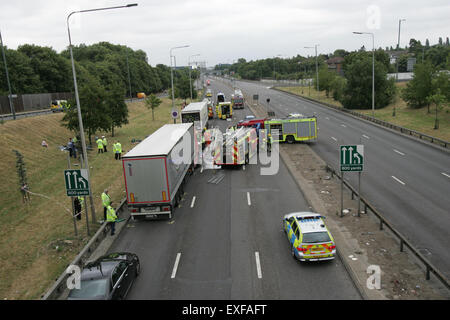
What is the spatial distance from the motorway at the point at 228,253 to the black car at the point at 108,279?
60cm

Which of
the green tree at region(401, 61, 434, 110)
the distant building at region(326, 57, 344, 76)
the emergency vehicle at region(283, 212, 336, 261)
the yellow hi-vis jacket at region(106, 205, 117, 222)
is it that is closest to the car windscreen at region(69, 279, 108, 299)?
the yellow hi-vis jacket at region(106, 205, 117, 222)

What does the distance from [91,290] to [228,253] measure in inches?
225

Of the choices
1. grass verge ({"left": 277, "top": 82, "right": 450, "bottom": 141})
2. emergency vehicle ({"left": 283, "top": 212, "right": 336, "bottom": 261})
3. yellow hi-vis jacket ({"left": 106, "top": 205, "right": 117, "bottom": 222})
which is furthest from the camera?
grass verge ({"left": 277, "top": 82, "right": 450, "bottom": 141})

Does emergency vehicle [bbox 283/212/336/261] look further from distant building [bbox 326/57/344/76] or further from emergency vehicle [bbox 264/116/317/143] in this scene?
distant building [bbox 326/57/344/76]

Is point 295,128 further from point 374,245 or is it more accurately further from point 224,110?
point 374,245

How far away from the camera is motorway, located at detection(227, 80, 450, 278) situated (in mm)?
16094

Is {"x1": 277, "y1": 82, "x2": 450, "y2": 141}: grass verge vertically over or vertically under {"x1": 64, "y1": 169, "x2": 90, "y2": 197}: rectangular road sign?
under

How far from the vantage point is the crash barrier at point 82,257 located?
1210 cm

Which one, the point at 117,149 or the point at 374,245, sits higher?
the point at 117,149

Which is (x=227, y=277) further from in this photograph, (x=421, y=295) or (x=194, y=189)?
(x=194, y=189)

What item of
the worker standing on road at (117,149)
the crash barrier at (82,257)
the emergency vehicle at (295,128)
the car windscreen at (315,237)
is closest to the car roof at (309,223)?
the car windscreen at (315,237)

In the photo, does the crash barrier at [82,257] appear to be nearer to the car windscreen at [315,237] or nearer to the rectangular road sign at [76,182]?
the rectangular road sign at [76,182]

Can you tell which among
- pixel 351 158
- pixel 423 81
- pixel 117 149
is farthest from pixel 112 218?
pixel 423 81

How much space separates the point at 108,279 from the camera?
11.3 m
